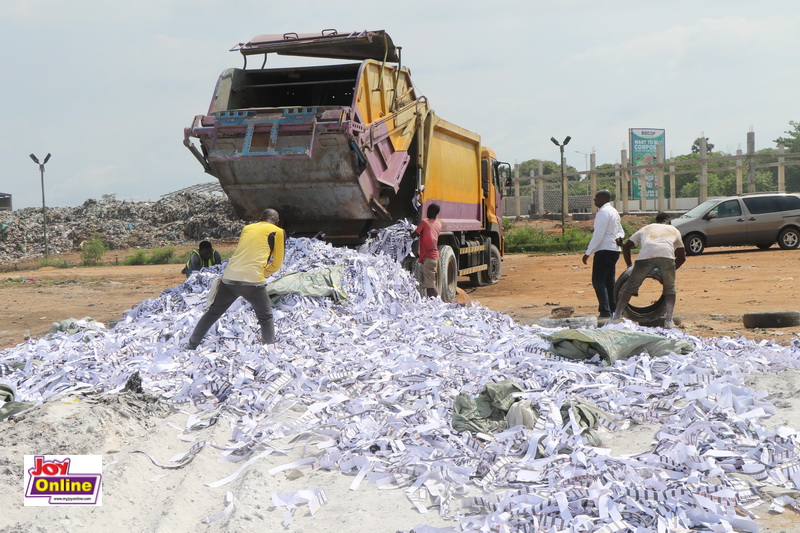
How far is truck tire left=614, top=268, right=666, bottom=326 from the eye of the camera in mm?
9312

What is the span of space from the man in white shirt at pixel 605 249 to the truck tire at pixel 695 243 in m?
11.9

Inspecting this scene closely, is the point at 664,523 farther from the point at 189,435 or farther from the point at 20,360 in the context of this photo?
the point at 20,360

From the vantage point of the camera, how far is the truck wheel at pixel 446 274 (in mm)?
11578

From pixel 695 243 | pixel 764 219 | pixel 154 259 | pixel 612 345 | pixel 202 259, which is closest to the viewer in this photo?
pixel 612 345

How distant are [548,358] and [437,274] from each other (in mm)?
4888

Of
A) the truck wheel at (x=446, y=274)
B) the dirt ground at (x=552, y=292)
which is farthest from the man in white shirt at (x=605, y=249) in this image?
the truck wheel at (x=446, y=274)

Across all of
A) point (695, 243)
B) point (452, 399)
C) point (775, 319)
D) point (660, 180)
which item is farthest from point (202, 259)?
point (660, 180)

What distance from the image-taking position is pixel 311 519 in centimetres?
383

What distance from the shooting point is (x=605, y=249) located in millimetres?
9352

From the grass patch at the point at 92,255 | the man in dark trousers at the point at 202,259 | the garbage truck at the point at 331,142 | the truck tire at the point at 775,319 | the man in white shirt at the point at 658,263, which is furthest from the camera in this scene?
the grass patch at the point at 92,255

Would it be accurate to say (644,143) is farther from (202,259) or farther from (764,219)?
(202,259)

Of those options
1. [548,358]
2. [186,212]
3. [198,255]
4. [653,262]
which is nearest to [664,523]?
[548,358]

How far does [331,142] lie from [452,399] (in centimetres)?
487

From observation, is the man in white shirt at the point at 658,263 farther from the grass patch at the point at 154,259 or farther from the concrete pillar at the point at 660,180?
the grass patch at the point at 154,259
